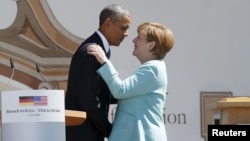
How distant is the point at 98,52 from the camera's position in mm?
3551

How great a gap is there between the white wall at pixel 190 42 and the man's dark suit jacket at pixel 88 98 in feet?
5.96

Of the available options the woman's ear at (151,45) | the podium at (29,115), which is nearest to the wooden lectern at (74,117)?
the podium at (29,115)

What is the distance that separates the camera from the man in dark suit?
3531 mm

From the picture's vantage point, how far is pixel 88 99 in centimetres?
352

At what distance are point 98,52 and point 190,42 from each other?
212 cm

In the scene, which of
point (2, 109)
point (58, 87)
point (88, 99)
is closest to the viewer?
point (2, 109)

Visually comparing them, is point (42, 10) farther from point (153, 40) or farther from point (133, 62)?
point (153, 40)

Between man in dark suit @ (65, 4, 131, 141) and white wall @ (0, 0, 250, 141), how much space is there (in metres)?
1.74

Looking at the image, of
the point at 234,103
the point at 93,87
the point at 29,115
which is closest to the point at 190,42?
the point at 234,103

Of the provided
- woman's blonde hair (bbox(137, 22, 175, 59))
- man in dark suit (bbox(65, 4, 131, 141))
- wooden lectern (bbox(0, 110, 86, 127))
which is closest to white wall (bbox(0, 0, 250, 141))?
man in dark suit (bbox(65, 4, 131, 141))

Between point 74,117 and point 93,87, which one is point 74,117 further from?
point 93,87

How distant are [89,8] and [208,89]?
2.95ft

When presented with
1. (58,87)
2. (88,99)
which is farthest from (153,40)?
(58,87)

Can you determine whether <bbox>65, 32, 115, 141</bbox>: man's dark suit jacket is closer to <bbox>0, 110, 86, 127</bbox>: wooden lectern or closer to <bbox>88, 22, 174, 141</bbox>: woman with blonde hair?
<bbox>88, 22, 174, 141</bbox>: woman with blonde hair
